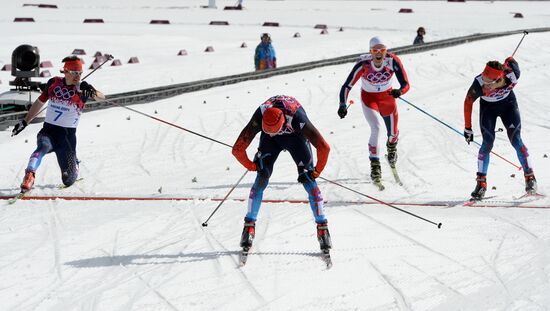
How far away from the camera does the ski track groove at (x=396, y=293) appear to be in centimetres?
719

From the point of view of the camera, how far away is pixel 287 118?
320 inches

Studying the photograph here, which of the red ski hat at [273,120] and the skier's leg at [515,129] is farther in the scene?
the skier's leg at [515,129]

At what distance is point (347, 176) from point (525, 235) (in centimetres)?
403

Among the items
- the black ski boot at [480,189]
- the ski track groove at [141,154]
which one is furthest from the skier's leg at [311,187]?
the ski track groove at [141,154]

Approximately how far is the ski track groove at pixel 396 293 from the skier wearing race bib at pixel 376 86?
4083 mm

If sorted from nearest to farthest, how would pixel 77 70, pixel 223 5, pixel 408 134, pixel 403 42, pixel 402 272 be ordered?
1. pixel 402 272
2. pixel 77 70
3. pixel 408 134
4. pixel 403 42
5. pixel 223 5

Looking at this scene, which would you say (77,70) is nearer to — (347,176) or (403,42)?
(347,176)

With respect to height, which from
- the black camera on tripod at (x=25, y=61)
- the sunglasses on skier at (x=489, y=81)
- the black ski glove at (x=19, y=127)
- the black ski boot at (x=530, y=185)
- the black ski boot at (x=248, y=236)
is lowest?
the black ski boot at (x=530, y=185)

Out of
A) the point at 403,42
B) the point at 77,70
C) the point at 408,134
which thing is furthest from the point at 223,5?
the point at 77,70

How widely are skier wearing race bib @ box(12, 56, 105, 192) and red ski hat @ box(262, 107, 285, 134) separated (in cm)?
407

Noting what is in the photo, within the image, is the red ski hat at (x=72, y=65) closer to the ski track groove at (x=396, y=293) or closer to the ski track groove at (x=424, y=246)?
the ski track groove at (x=424, y=246)

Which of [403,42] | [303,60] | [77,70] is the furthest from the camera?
[403,42]

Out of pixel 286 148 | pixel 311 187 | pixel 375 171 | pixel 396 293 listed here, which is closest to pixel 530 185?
pixel 375 171

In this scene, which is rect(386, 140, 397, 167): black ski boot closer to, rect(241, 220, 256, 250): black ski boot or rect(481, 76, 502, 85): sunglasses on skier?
rect(481, 76, 502, 85): sunglasses on skier
